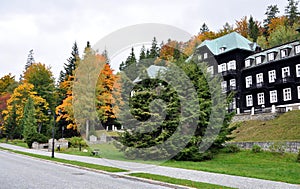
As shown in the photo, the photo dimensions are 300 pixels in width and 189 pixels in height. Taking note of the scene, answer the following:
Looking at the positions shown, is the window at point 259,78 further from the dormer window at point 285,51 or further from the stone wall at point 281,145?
the stone wall at point 281,145

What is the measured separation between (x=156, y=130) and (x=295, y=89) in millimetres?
23781

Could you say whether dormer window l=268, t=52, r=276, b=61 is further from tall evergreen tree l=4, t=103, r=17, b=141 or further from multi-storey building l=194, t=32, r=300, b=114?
tall evergreen tree l=4, t=103, r=17, b=141

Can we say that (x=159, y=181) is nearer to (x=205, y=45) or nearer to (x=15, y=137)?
(x=205, y=45)

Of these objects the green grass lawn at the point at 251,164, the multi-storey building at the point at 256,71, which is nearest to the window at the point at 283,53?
the multi-storey building at the point at 256,71

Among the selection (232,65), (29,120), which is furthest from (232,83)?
(29,120)

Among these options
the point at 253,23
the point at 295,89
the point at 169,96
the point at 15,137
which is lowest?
the point at 15,137

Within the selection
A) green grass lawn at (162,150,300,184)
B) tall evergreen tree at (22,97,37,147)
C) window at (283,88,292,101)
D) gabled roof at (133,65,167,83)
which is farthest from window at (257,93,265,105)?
tall evergreen tree at (22,97,37,147)

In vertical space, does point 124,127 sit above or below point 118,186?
above

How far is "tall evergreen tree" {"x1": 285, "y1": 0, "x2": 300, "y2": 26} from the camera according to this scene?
209ft

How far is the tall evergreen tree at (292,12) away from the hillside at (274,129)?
39929 mm

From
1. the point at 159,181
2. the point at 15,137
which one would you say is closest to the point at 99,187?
the point at 159,181

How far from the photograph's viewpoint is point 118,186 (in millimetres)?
10258

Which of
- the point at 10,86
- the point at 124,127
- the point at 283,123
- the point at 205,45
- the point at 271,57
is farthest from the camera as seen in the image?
the point at 10,86

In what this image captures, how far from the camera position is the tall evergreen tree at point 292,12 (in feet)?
209
